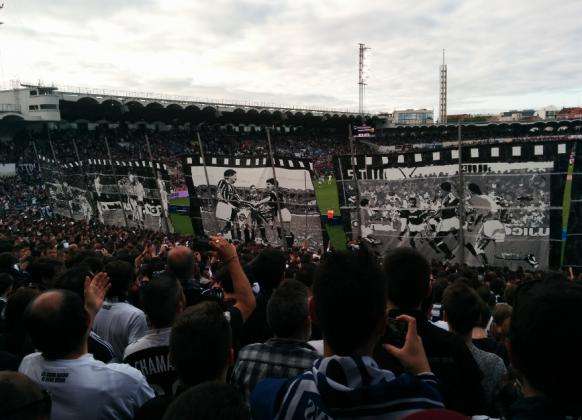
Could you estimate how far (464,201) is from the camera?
36.0ft

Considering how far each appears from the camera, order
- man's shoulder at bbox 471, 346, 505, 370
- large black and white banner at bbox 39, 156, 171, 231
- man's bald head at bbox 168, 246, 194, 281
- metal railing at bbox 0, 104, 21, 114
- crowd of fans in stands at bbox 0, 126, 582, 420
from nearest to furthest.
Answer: crowd of fans in stands at bbox 0, 126, 582, 420, man's shoulder at bbox 471, 346, 505, 370, man's bald head at bbox 168, 246, 194, 281, large black and white banner at bbox 39, 156, 171, 231, metal railing at bbox 0, 104, 21, 114

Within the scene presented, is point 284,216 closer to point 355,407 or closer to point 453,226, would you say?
point 453,226

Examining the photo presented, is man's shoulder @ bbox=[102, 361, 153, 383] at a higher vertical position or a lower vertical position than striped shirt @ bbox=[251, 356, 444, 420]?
lower

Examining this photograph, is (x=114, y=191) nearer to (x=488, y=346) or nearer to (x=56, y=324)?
(x=56, y=324)

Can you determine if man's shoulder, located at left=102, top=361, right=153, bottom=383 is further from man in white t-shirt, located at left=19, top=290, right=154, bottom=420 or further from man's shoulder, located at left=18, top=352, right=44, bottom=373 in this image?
man's shoulder, located at left=18, top=352, right=44, bottom=373

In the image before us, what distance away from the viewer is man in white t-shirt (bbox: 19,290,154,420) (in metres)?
2.48

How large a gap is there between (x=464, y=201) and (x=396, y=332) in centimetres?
945

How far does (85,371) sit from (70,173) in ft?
62.1

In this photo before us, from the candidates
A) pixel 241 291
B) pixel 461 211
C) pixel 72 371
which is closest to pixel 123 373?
pixel 72 371

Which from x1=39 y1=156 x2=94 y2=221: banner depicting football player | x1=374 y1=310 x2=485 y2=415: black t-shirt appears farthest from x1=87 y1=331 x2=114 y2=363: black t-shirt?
x1=39 y1=156 x2=94 y2=221: banner depicting football player

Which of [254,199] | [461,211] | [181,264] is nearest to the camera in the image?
[181,264]

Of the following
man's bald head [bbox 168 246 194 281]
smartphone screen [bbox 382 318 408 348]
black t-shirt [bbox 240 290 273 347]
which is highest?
smartphone screen [bbox 382 318 408 348]

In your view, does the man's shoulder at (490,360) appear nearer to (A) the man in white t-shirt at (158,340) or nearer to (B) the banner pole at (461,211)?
(A) the man in white t-shirt at (158,340)

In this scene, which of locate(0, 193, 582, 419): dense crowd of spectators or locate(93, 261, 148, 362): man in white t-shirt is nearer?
locate(0, 193, 582, 419): dense crowd of spectators
